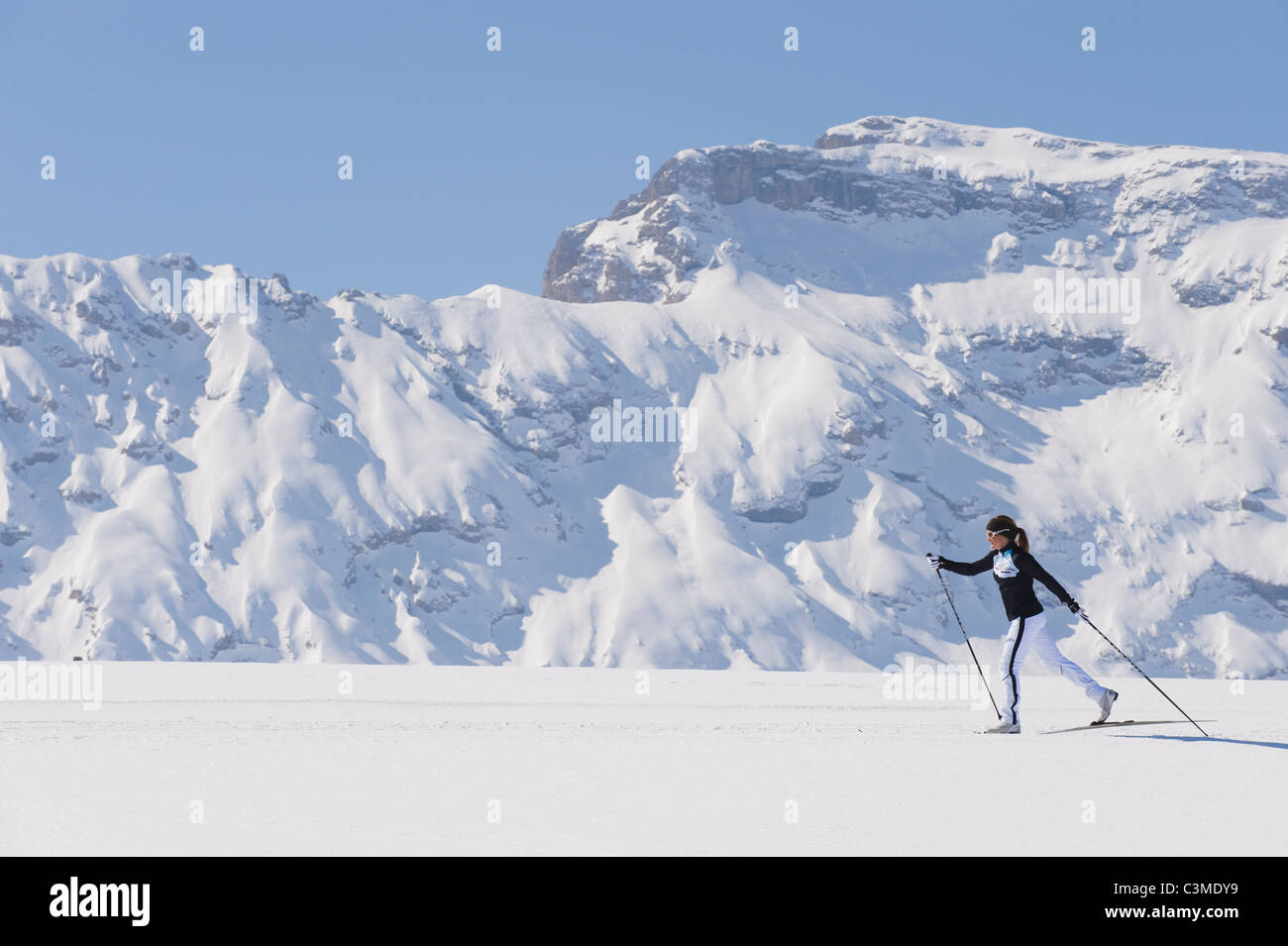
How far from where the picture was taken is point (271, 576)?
620ft

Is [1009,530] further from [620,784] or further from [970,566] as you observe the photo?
[620,784]

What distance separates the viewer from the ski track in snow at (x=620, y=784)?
753 centimetres

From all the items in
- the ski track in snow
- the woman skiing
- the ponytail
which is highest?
the ponytail

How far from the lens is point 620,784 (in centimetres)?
947

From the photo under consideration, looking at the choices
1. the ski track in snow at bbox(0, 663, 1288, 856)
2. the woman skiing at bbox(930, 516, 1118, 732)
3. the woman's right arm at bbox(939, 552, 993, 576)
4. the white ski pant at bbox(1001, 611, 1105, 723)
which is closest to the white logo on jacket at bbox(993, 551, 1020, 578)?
the woman skiing at bbox(930, 516, 1118, 732)

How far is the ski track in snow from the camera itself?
753 centimetres

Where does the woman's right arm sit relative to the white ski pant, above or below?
above

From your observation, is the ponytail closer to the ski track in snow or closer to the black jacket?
the black jacket

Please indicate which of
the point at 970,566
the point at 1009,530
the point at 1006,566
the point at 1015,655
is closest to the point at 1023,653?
the point at 1015,655

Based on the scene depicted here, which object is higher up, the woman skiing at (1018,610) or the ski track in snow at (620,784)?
the woman skiing at (1018,610)

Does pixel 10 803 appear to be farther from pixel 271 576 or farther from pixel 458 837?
pixel 271 576

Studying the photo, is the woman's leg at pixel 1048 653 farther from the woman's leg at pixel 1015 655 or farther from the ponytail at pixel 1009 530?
the ponytail at pixel 1009 530

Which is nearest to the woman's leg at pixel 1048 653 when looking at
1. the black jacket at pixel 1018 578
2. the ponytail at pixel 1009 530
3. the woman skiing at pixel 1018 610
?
the woman skiing at pixel 1018 610
